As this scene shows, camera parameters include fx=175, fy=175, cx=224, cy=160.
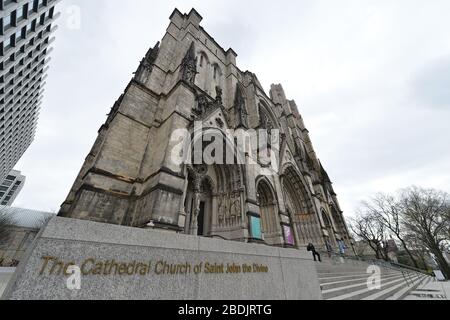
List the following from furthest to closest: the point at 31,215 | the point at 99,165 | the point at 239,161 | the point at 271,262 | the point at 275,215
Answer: the point at 31,215
the point at 275,215
the point at 239,161
the point at 99,165
the point at 271,262

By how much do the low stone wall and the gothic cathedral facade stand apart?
367 centimetres

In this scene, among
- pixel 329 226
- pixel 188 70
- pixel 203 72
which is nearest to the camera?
pixel 188 70

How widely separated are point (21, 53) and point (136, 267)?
2724cm

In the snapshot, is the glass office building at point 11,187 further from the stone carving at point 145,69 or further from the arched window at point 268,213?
the arched window at point 268,213

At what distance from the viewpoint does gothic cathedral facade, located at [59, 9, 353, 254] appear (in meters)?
7.02

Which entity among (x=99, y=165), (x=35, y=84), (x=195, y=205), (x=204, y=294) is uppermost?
(x=35, y=84)

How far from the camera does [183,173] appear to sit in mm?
7719

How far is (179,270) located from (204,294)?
0.57 metres

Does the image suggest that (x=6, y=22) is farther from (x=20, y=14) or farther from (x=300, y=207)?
(x=300, y=207)

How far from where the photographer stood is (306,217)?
17250 millimetres

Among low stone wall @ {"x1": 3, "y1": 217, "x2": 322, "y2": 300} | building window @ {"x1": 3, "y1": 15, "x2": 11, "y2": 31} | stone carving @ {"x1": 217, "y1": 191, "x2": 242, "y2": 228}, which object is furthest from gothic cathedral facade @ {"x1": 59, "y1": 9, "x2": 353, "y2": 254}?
building window @ {"x1": 3, "y1": 15, "x2": 11, "y2": 31}

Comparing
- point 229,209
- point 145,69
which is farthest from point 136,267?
point 145,69
